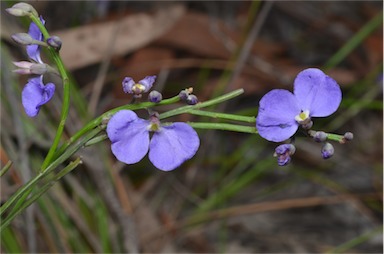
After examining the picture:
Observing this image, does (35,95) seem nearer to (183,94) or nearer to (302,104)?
(183,94)

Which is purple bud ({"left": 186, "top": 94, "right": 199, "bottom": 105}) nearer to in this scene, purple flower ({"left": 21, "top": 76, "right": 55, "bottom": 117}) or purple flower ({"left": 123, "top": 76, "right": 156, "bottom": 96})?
purple flower ({"left": 123, "top": 76, "right": 156, "bottom": 96})

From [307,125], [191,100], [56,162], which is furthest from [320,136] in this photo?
[56,162]

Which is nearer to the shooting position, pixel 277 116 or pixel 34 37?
pixel 277 116

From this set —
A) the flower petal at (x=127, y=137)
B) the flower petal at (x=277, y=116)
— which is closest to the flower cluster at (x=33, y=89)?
the flower petal at (x=127, y=137)

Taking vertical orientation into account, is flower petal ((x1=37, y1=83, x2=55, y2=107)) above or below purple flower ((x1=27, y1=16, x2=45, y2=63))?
below

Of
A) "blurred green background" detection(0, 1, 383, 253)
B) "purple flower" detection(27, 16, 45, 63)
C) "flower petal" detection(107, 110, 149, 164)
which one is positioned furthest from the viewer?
"blurred green background" detection(0, 1, 383, 253)

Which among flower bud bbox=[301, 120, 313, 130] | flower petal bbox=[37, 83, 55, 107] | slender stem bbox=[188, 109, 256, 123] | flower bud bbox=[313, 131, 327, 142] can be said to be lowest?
flower bud bbox=[313, 131, 327, 142]

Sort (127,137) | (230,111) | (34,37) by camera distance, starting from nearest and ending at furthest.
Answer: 1. (127,137)
2. (34,37)
3. (230,111)

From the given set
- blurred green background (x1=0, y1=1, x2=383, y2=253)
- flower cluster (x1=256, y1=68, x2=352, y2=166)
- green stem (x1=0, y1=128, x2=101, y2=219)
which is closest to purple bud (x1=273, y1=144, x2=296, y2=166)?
flower cluster (x1=256, y1=68, x2=352, y2=166)
